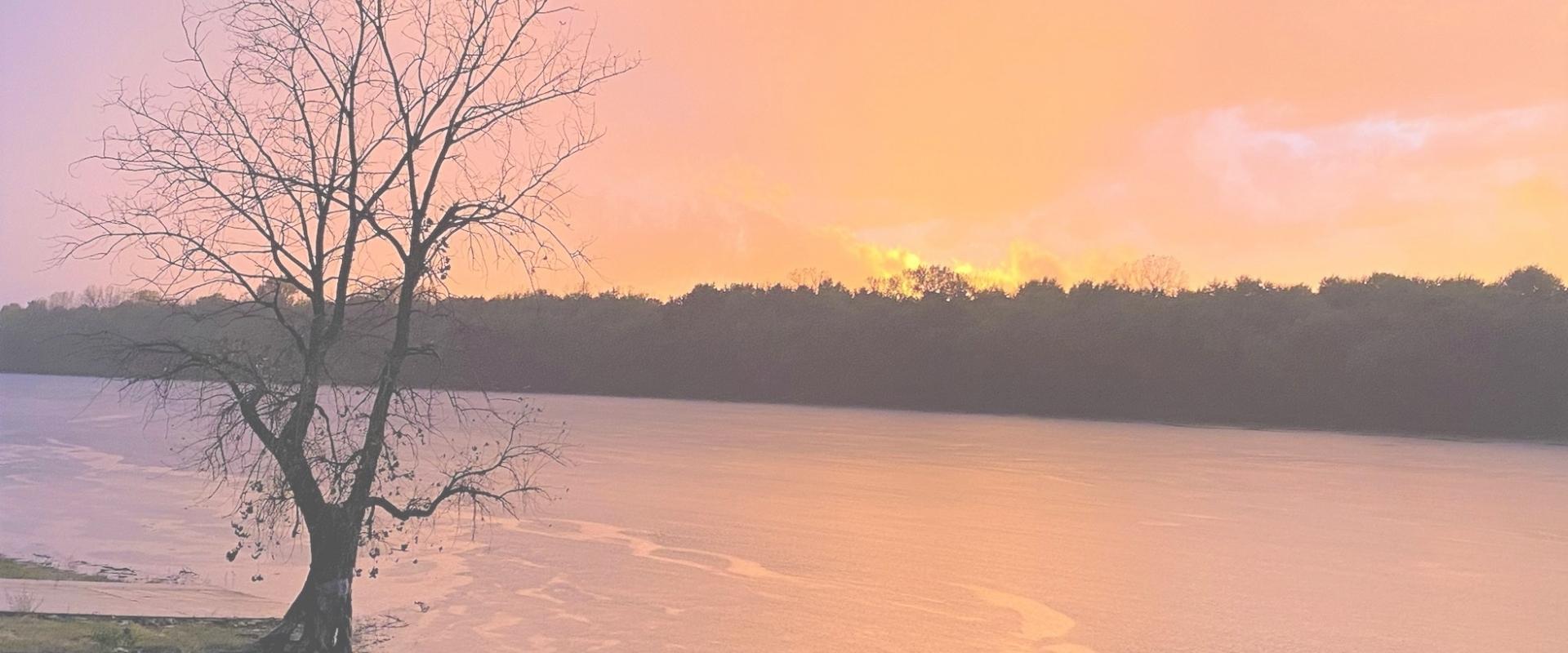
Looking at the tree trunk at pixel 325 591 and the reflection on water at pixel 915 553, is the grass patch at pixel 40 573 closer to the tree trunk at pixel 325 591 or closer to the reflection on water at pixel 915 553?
the reflection on water at pixel 915 553

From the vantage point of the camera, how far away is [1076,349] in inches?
3300

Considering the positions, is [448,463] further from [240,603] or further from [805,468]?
[240,603]

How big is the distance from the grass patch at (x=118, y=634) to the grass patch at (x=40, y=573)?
316 cm

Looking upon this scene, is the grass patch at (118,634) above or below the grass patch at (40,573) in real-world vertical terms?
above

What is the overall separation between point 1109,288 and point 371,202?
88657 mm

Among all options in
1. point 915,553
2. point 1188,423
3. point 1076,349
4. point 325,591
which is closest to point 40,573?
point 325,591

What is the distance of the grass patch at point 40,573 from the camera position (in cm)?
1312

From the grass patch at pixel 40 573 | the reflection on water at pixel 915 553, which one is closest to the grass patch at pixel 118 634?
the reflection on water at pixel 915 553

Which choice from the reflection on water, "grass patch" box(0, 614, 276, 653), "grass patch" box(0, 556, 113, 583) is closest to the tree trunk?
"grass patch" box(0, 614, 276, 653)

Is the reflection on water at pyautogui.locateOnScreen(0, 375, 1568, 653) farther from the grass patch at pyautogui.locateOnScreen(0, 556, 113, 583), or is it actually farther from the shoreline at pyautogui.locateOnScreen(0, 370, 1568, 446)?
the shoreline at pyautogui.locateOnScreen(0, 370, 1568, 446)

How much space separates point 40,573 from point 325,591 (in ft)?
19.0

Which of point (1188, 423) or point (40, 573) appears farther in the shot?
point (1188, 423)

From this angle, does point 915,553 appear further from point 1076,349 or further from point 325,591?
point 1076,349

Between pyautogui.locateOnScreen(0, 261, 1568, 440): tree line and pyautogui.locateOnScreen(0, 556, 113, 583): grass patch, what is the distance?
31.9 m
